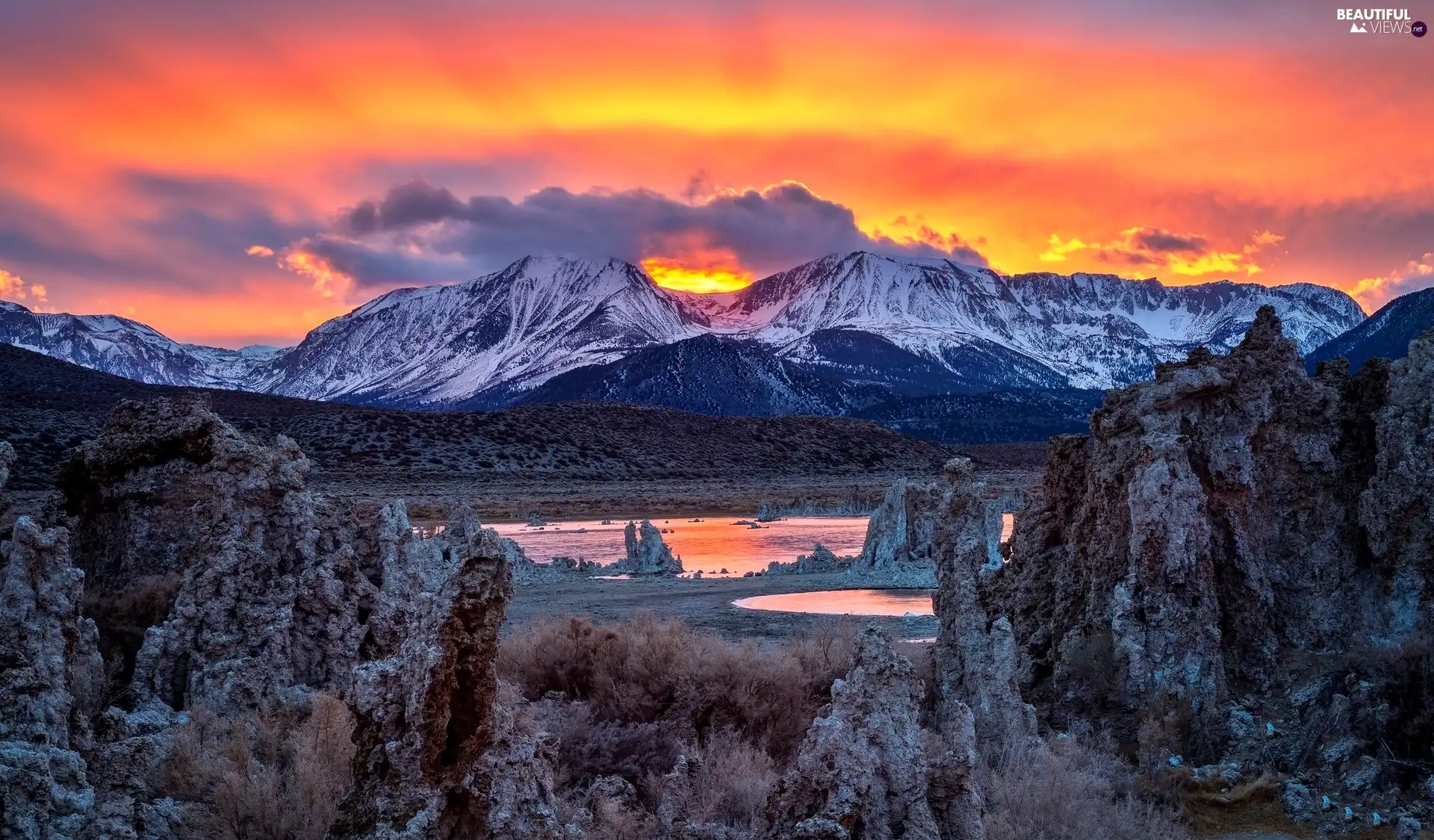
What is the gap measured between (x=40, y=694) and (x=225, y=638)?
2.61 metres

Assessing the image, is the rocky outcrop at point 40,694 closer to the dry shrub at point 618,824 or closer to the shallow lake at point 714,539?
the dry shrub at point 618,824

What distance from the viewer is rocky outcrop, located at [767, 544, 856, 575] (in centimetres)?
3020

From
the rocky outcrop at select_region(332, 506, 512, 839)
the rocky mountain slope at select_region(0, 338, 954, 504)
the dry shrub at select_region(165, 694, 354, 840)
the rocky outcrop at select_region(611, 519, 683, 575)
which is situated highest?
the rocky mountain slope at select_region(0, 338, 954, 504)

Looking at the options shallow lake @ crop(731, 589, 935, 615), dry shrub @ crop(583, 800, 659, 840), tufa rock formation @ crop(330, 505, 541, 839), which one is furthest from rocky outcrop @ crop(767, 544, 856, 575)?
tufa rock formation @ crop(330, 505, 541, 839)

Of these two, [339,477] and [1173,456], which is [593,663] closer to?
[1173,456]

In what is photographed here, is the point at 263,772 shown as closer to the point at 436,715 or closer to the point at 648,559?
the point at 436,715

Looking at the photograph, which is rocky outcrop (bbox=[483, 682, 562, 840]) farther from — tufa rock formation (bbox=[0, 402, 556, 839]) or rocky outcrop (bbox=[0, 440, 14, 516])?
rocky outcrop (bbox=[0, 440, 14, 516])

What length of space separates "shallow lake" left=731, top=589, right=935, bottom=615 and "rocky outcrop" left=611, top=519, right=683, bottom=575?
636 cm

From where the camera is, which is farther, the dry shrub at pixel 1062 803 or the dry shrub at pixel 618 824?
the dry shrub at pixel 1062 803

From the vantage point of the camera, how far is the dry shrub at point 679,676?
9.96 m

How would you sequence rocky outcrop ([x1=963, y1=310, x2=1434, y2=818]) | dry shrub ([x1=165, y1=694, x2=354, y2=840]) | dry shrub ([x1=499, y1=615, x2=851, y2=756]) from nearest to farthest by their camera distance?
dry shrub ([x1=165, y1=694, x2=354, y2=840])
rocky outcrop ([x1=963, y1=310, x2=1434, y2=818])
dry shrub ([x1=499, y1=615, x2=851, y2=756])

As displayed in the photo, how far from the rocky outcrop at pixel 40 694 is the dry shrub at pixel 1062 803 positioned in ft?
16.7

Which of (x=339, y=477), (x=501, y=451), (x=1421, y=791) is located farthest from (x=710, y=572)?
(x=501, y=451)

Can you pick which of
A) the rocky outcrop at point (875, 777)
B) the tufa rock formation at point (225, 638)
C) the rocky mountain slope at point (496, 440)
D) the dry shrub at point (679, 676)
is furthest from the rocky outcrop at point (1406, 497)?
the rocky mountain slope at point (496, 440)
